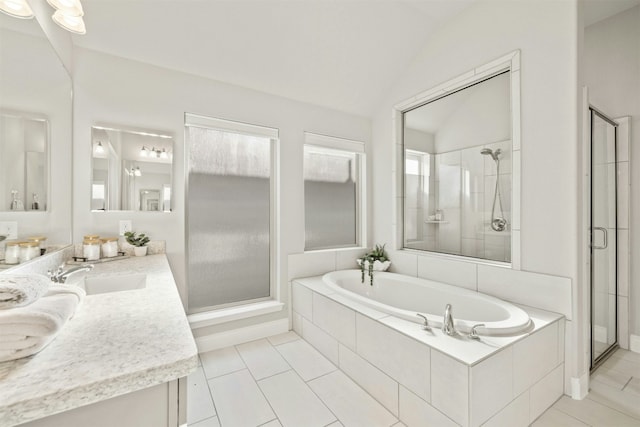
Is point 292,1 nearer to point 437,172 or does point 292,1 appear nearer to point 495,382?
point 437,172

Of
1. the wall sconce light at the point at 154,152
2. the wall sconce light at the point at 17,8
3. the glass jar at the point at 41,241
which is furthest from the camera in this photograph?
the wall sconce light at the point at 154,152

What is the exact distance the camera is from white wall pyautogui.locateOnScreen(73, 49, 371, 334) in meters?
1.99

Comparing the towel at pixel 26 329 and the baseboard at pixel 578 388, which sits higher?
the towel at pixel 26 329

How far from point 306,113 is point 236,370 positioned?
2426mm

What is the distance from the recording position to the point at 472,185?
8.57 ft

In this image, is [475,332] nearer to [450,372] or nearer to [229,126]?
[450,372]

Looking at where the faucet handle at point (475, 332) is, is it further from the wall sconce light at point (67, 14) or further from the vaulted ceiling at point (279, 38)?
→ the wall sconce light at point (67, 14)

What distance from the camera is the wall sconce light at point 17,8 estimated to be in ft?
3.53

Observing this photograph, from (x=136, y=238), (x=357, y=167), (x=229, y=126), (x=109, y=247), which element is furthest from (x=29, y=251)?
(x=357, y=167)

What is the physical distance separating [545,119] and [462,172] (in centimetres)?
87

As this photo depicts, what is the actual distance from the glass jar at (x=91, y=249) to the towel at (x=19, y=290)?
123cm

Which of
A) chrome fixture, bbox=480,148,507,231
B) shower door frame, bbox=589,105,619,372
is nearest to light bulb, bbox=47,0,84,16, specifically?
chrome fixture, bbox=480,148,507,231

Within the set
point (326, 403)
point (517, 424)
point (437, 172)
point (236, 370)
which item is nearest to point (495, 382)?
point (517, 424)

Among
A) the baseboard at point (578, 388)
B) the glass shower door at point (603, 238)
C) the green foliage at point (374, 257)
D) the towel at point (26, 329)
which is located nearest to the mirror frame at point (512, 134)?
the green foliage at point (374, 257)
